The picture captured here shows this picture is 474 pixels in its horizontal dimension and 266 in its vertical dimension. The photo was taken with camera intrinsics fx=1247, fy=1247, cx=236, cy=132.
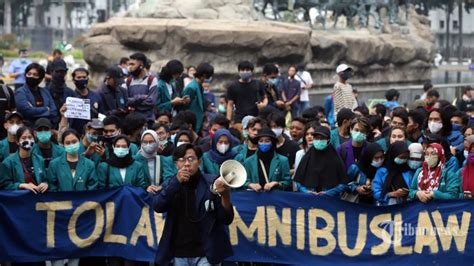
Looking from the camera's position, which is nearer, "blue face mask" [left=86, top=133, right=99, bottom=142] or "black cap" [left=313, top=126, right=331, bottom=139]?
"black cap" [left=313, top=126, right=331, bottom=139]

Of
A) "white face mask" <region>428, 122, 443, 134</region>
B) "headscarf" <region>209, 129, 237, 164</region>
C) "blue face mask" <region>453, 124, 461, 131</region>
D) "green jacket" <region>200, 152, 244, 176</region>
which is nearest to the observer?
"green jacket" <region>200, 152, 244, 176</region>

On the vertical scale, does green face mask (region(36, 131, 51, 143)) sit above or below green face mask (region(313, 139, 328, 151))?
above

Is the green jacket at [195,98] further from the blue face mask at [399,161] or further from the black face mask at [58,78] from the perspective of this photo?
the blue face mask at [399,161]

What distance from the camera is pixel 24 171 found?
10375mm

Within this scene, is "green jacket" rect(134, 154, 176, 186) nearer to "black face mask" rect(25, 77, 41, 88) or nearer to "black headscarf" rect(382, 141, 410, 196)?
"black headscarf" rect(382, 141, 410, 196)

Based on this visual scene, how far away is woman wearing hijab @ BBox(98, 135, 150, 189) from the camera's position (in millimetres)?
10398

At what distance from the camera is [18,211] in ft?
33.8

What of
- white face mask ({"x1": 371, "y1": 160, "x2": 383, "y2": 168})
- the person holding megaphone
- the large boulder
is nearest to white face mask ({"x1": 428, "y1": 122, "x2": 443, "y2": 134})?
white face mask ({"x1": 371, "y1": 160, "x2": 383, "y2": 168})

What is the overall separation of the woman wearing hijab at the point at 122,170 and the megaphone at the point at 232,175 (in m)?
2.20

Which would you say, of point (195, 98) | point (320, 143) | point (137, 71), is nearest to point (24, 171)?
point (320, 143)

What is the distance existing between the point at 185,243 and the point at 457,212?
7.98 feet

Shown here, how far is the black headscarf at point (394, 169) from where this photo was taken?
10.2 m

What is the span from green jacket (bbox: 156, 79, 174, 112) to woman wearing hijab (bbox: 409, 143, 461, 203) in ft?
17.1

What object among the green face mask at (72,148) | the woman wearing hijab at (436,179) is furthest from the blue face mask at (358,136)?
the green face mask at (72,148)
